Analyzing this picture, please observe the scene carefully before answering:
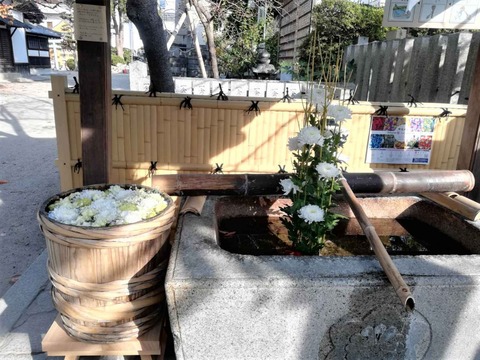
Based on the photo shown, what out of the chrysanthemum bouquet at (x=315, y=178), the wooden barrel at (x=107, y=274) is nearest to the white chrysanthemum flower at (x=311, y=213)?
the chrysanthemum bouquet at (x=315, y=178)

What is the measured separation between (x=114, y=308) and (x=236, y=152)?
6.08ft

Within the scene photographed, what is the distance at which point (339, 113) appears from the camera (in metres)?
2.05

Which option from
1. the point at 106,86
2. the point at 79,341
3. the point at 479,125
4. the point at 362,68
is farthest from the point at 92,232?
the point at 362,68

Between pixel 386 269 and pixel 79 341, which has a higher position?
pixel 386 269

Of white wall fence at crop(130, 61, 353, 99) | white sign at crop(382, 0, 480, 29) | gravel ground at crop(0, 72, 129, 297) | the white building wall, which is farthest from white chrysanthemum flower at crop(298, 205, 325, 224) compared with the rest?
the white building wall

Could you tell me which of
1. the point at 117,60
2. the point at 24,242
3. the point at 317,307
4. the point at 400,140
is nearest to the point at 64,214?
the point at 317,307

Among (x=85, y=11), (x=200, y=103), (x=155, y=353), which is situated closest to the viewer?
(x=155, y=353)

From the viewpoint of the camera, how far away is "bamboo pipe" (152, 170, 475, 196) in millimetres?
2469

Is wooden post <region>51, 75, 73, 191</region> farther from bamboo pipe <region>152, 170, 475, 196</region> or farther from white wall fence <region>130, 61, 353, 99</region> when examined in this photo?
white wall fence <region>130, 61, 353, 99</region>

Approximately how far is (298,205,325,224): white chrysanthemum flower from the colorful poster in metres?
1.60

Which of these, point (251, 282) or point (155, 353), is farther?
point (155, 353)

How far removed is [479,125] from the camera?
2881 millimetres

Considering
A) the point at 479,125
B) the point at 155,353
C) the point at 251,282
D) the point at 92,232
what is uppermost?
the point at 479,125

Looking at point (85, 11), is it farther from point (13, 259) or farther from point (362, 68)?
point (362, 68)
